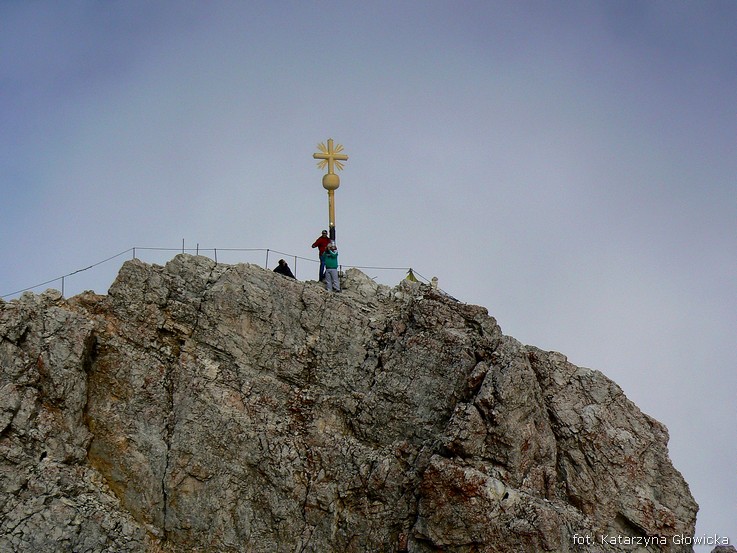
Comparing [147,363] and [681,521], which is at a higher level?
[147,363]

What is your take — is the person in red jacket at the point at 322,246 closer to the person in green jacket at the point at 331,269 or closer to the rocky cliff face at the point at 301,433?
the person in green jacket at the point at 331,269

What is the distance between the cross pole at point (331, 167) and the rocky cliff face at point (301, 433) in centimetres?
561

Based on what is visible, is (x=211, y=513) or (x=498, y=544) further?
(x=211, y=513)

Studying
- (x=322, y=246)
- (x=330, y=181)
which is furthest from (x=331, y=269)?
(x=330, y=181)

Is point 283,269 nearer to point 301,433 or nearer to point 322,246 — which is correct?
point 322,246

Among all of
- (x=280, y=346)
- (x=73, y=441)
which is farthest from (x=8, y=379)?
(x=280, y=346)

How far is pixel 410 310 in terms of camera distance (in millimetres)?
38281

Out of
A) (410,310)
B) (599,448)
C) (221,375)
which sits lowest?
(599,448)

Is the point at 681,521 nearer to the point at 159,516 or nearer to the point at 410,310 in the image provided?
the point at 410,310

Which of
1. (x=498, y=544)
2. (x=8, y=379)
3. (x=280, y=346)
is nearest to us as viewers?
(x=498, y=544)

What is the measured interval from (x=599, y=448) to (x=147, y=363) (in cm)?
1596

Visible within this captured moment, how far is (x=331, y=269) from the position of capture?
4044cm

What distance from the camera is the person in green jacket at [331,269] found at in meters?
40.3

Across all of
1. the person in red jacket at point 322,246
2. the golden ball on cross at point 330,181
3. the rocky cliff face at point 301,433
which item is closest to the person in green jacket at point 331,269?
the person in red jacket at point 322,246
